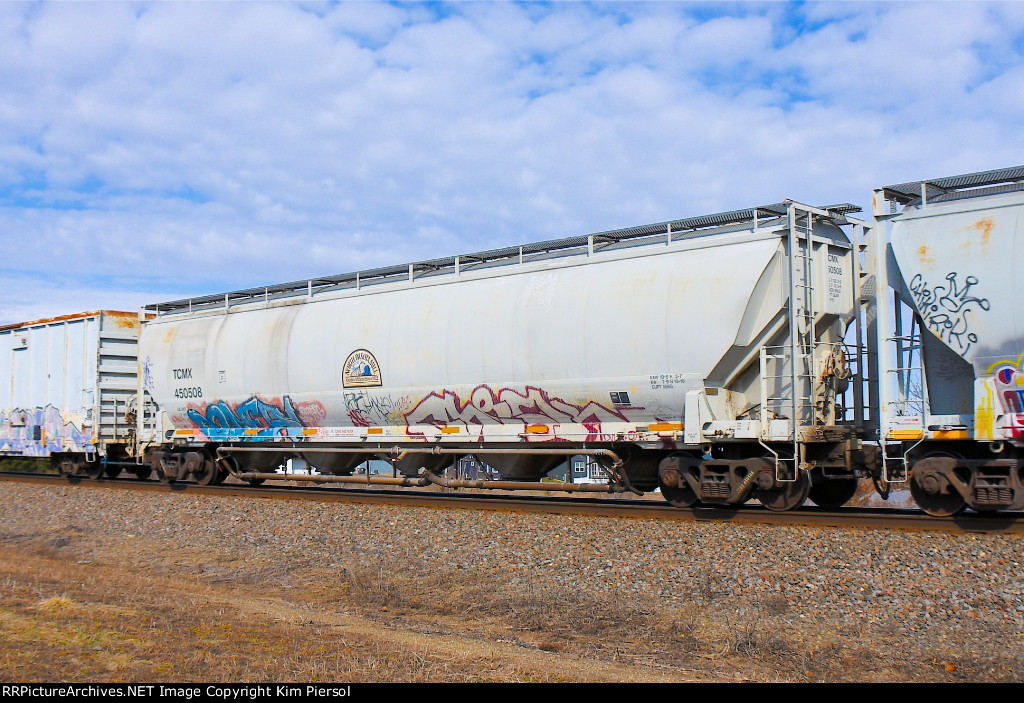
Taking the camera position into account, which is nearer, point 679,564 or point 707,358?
point 679,564

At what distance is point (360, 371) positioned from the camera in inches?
615

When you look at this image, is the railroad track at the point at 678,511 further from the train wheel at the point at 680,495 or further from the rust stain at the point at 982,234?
the rust stain at the point at 982,234

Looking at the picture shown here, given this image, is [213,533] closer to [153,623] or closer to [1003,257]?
[153,623]

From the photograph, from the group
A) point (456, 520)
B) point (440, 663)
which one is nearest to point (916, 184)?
point (456, 520)

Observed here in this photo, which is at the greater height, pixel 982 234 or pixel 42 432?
pixel 982 234

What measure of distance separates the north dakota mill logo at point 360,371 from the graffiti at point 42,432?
8605 millimetres

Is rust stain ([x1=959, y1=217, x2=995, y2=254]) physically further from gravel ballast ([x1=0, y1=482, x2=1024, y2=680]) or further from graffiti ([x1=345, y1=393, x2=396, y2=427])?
graffiti ([x1=345, y1=393, x2=396, y2=427])

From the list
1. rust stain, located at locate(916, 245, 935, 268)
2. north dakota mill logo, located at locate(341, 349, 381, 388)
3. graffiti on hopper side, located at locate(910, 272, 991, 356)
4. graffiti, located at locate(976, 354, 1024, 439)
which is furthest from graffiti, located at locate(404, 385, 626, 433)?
graffiti, located at locate(976, 354, 1024, 439)

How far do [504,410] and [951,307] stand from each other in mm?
6705

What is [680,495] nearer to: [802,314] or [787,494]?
[787,494]

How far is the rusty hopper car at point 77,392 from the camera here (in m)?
20.5

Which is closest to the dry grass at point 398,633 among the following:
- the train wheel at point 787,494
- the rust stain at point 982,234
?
the train wheel at point 787,494

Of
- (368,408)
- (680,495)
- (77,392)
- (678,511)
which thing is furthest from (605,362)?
(77,392)

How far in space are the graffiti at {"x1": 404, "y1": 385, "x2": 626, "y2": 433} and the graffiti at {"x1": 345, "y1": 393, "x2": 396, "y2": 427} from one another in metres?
0.46
